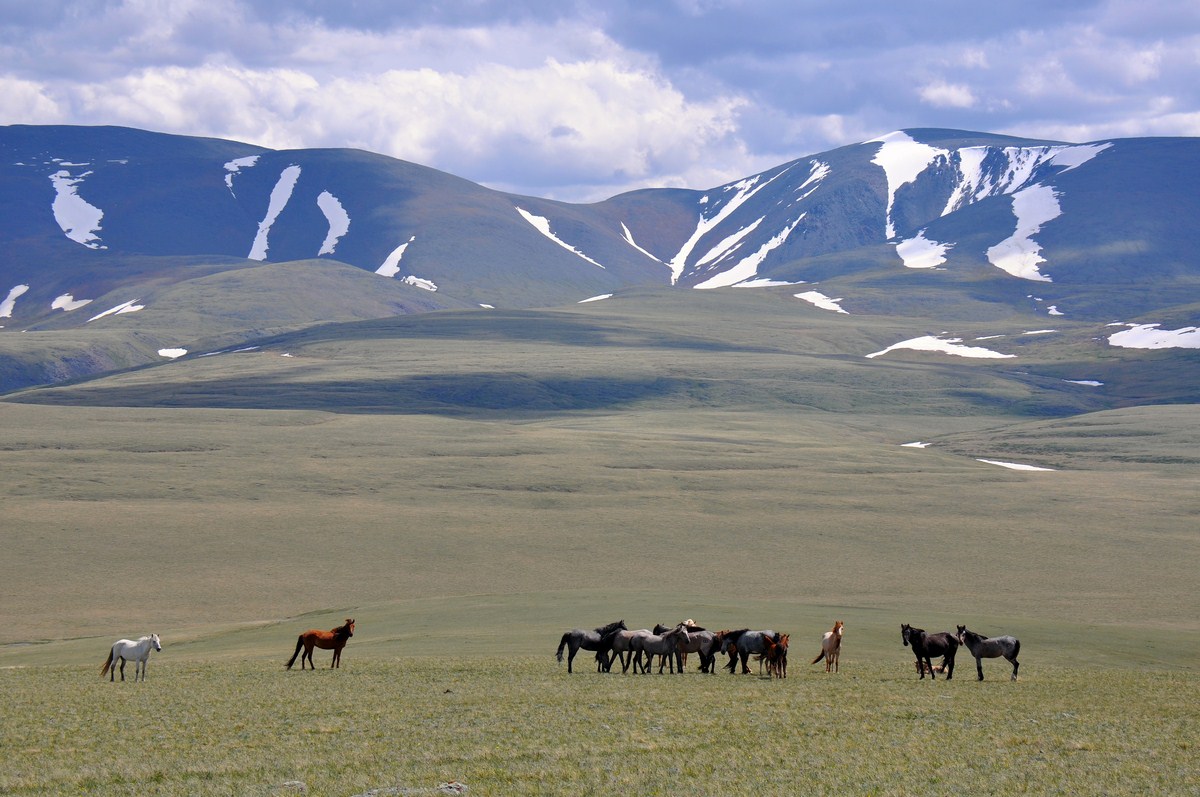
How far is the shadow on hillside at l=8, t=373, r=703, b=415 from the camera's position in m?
122

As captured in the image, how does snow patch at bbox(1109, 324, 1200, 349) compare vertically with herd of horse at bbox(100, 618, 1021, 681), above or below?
above

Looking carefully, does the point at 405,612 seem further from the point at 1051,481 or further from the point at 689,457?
the point at 1051,481

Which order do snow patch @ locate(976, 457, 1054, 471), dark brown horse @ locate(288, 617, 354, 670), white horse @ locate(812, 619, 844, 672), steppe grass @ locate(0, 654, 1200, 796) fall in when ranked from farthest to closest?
snow patch @ locate(976, 457, 1054, 471)
dark brown horse @ locate(288, 617, 354, 670)
white horse @ locate(812, 619, 844, 672)
steppe grass @ locate(0, 654, 1200, 796)

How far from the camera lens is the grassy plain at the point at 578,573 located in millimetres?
15797

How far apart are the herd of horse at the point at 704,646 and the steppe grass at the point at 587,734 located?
625 millimetres

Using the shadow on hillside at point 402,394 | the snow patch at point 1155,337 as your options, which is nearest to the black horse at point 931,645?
the shadow on hillside at point 402,394

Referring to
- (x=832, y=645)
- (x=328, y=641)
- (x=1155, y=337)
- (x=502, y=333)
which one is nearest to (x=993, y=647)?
(x=832, y=645)

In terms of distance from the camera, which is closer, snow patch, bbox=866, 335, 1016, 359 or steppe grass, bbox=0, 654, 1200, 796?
steppe grass, bbox=0, 654, 1200, 796

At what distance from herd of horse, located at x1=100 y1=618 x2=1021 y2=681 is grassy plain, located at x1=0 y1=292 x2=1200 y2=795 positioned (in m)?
0.70

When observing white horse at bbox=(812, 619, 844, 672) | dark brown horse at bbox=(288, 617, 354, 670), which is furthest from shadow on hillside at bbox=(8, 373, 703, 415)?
white horse at bbox=(812, 619, 844, 672)

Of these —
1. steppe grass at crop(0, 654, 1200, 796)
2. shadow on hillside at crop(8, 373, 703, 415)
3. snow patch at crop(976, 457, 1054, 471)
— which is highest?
shadow on hillside at crop(8, 373, 703, 415)

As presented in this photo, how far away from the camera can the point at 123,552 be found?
170 feet

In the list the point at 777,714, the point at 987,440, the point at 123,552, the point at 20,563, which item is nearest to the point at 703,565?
the point at 123,552

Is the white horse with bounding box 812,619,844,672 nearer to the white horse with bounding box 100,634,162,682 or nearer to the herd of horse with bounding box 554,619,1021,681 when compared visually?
the herd of horse with bounding box 554,619,1021,681
